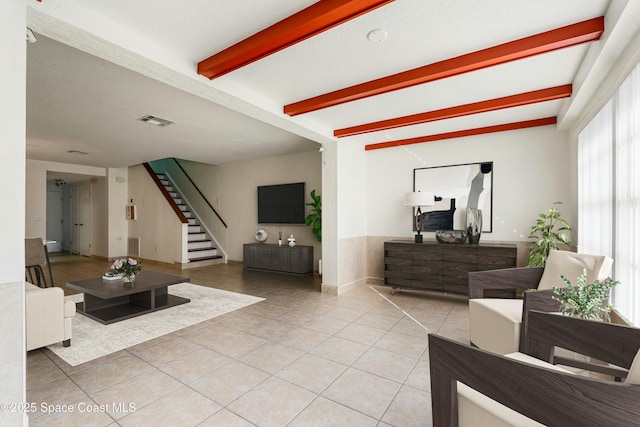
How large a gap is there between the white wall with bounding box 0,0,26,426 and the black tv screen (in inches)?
201

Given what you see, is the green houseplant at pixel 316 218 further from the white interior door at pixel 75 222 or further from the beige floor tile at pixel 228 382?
the white interior door at pixel 75 222

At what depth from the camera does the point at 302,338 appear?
3.11m

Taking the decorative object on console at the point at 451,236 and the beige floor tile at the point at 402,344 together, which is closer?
the beige floor tile at the point at 402,344

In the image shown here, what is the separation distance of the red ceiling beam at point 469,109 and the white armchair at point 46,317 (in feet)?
13.1

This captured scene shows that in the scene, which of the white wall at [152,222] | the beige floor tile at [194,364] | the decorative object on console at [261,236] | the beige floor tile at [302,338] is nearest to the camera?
the beige floor tile at [194,364]

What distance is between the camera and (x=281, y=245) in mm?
6859

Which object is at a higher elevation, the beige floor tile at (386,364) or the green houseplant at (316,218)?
the green houseplant at (316,218)

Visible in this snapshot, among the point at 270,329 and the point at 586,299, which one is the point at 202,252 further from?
the point at 586,299

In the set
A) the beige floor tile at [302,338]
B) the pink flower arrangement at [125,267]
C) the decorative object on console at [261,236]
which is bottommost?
the beige floor tile at [302,338]

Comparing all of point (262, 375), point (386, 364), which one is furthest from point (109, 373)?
point (386, 364)

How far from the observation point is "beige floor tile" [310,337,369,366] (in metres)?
2.67

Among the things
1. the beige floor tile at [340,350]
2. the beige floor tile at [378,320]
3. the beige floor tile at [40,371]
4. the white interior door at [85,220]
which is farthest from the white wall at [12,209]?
the white interior door at [85,220]

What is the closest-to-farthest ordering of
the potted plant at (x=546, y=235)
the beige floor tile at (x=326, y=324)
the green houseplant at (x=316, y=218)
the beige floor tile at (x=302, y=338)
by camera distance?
1. the beige floor tile at (x=302, y=338)
2. the beige floor tile at (x=326, y=324)
3. the potted plant at (x=546, y=235)
4. the green houseplant at (x=316, y=218)

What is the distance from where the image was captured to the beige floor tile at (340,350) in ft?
8.77
